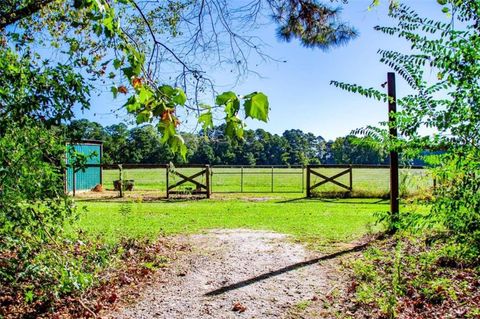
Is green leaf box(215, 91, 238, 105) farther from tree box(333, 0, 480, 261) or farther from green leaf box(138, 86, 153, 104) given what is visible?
tree box(333, 0, 480, 261)

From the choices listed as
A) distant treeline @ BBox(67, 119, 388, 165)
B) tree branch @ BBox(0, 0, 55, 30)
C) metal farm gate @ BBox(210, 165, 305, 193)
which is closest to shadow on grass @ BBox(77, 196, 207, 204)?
distant treeline @ BBox(67, 119, 388, 165)

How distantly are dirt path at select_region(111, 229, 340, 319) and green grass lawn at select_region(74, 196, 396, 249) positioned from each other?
1.18m

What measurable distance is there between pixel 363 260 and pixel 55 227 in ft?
13.8

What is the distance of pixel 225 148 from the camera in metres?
4.23

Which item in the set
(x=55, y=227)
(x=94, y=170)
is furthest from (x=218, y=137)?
(x=94, y=170)

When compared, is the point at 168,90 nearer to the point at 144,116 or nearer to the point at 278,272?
the point at 144,116

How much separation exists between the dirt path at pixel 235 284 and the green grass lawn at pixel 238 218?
1183mm

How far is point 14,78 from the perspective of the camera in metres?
3.75

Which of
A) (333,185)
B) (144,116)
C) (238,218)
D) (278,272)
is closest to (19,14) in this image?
(144,116)

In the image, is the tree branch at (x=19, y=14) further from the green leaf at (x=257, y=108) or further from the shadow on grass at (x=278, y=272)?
the shadow on grass at (x=278, y=272)

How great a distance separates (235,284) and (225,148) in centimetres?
184

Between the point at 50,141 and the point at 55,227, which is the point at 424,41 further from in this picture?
the point at 55,227

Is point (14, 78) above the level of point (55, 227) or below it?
above

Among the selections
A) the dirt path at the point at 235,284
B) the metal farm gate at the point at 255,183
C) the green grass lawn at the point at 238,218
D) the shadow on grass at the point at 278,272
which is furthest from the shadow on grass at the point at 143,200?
the shadow on grass at the point at 278,272
